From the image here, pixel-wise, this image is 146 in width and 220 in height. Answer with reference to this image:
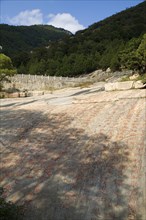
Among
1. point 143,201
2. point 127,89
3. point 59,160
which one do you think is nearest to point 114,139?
point 59,160

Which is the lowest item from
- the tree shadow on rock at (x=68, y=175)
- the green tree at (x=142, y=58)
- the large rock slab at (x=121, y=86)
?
the tree shadow on rock at (x=68, y=175)

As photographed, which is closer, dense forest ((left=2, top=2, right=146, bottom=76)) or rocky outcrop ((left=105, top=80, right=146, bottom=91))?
rocky outcrop ((left=105, top=80, right=146, bottom=91))

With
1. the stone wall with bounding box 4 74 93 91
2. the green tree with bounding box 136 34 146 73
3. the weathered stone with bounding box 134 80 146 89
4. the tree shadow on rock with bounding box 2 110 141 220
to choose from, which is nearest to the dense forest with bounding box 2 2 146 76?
the green tree with bounding box 136 34 146 73

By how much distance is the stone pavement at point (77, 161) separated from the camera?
11.4 m

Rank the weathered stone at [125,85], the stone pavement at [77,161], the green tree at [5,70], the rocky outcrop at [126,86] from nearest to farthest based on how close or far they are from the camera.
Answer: the stone pavement at [77,161] < the rocky outcrop at [126,86] < the weathered stone at [125,85] < the green tree at [5,70]

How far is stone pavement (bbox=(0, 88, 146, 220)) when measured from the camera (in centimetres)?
1141

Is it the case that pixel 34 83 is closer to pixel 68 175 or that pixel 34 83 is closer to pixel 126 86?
pixel 126 86

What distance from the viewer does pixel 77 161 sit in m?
14.1

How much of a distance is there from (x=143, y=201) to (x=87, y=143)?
483 cm

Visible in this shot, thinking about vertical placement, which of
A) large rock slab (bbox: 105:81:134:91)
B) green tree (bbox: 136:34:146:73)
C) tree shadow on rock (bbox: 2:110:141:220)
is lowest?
tree shadow on rock (bbox: 2:110:141:220)

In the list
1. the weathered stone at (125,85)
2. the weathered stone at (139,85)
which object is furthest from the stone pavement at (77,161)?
the weathered stone at (125,85)

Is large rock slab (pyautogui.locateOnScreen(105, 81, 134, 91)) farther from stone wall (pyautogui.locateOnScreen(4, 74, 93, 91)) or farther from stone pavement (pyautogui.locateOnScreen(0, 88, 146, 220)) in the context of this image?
stone wall (pyautogui.locateOnScreen(4, 74, 93, 91))

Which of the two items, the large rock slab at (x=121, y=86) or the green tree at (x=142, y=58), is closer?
the large rock slab at (x=121, y=86)

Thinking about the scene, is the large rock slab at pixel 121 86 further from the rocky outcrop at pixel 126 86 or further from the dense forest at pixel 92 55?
the dense forest at pixel 92 55
